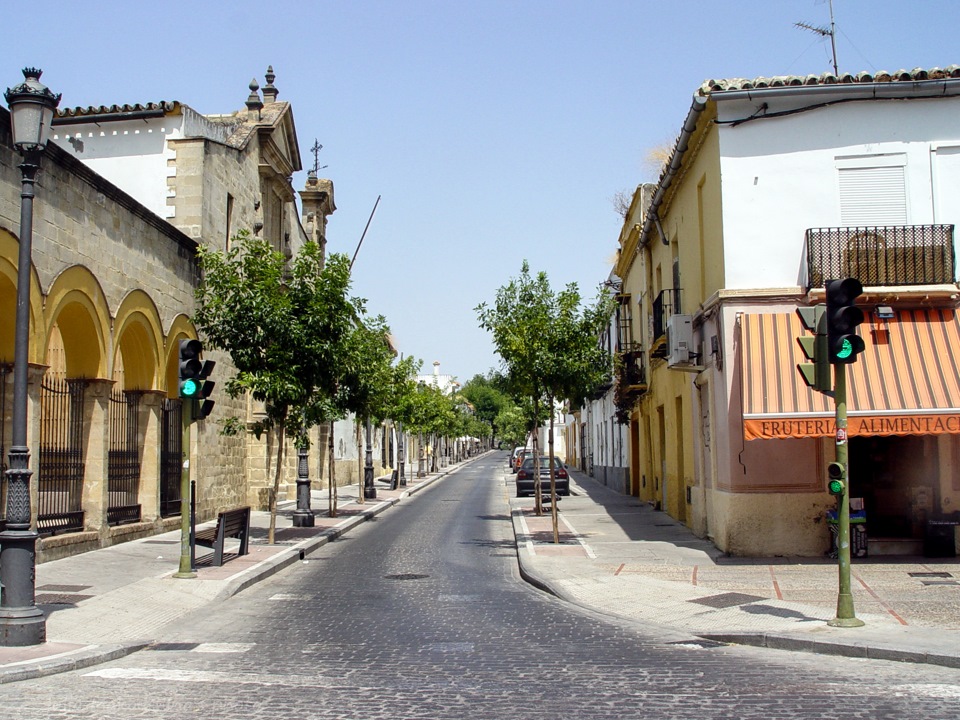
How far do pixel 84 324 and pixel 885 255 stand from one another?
13.0m

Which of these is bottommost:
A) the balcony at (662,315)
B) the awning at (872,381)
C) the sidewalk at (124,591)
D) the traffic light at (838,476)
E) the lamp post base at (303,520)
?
the sidewalk at (124,591)

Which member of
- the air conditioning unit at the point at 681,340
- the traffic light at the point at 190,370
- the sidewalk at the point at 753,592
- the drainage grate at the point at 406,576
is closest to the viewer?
the sidewalk at the point at 753,592

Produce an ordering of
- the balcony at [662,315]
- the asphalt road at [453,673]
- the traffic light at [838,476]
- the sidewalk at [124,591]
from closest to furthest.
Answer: the asphalt road at [453,673]
the sidewalk at [124,591]
the traffic light at [838,476]
the balcony at [662,315]

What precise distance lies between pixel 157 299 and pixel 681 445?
11624 mm

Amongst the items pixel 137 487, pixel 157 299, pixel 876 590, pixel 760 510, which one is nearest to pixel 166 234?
pixel 157 299

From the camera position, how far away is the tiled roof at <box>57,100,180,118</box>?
75.2ft

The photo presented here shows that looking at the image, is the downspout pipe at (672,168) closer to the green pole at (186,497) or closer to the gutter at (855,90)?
the gutter at (855,90)

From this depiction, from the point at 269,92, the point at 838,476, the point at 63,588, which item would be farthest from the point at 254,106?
the point at 838,476

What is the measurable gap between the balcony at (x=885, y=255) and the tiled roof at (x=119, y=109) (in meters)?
15.1

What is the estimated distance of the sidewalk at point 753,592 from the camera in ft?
30.3

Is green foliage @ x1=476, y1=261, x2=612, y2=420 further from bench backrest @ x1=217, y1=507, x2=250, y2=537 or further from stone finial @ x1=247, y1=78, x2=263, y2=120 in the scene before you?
stone finial @ x1=247, y1=78, x2=263, y2=120

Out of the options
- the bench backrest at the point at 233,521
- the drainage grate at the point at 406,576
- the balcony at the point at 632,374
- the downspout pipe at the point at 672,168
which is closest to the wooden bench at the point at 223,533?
the bench backrest at the point at 233,521

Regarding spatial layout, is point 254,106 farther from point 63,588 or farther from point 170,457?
point 63,588

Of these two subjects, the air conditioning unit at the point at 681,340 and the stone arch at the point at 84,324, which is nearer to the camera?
the stone arch at the point at 84,324
